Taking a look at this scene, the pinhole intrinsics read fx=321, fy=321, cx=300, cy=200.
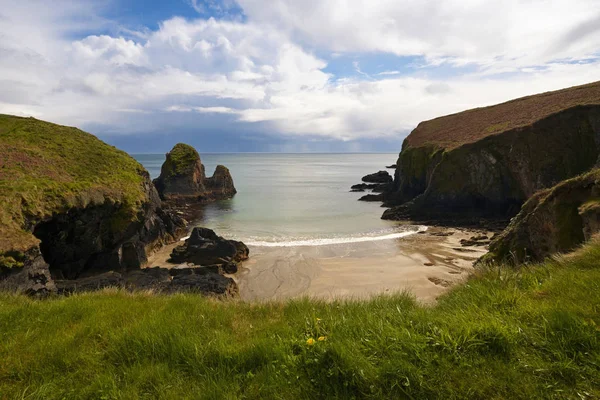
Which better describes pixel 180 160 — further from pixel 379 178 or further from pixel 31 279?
pixel 379 178

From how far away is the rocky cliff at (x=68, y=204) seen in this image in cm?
1423

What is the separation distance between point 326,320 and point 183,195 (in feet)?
184

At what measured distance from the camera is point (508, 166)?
3603 centimetres

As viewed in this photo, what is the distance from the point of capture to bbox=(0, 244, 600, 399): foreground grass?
305 centimetres

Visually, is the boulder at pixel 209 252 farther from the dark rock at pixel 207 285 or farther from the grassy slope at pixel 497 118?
the grassy slope at pixel 497 118

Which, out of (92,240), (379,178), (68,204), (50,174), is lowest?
(92,240)

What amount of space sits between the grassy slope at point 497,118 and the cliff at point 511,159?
262mm

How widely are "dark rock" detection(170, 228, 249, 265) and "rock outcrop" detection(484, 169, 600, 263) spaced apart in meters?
15.5

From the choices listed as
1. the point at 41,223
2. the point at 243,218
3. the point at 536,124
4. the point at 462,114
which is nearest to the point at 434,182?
the point at 536,124

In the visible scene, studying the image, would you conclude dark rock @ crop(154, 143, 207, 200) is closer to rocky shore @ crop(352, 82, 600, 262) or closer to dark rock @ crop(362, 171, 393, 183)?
rocky shore @ crop(352, 82, 600, 262)

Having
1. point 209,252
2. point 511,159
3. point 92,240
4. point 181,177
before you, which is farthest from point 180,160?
point 511,159

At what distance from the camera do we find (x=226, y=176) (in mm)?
65625

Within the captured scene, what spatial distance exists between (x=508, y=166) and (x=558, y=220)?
29.1m

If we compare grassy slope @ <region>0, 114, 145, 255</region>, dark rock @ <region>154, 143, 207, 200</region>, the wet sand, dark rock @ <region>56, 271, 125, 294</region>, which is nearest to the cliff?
the wet sand
